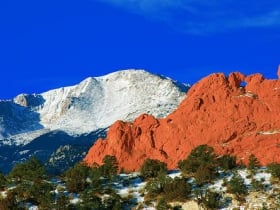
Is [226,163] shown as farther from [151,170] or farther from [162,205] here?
[162,205]

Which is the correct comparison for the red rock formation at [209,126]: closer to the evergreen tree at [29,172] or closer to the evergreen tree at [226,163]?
the evergreen tree at [226,163]

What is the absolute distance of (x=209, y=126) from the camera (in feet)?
584

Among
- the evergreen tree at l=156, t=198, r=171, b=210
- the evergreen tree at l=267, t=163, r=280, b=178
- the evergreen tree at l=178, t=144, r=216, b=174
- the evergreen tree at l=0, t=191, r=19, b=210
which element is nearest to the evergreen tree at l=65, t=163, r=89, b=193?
the evergreen tree at l=0, t=191, r=19, b=210

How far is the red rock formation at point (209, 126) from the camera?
557 ft

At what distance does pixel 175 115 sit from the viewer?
18750 cm

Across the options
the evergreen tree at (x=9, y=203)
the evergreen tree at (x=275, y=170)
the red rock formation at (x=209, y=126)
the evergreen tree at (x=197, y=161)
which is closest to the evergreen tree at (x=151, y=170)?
the evergreen tree at (x=197, y=161)

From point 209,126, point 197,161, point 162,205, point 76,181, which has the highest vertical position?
point 209,126

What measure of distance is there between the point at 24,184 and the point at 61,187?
410 cm

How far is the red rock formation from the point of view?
557 feet

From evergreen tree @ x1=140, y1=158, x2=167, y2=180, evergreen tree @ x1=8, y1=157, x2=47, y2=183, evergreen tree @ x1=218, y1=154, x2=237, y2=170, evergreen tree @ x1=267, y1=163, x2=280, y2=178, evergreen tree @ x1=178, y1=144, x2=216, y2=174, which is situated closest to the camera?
evergreen tree @ x1=267, y1=163, x2=280, y2=178

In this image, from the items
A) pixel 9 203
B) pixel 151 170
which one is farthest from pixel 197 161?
pixel 9 203

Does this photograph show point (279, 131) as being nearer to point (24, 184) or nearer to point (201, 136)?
point (201, 136)

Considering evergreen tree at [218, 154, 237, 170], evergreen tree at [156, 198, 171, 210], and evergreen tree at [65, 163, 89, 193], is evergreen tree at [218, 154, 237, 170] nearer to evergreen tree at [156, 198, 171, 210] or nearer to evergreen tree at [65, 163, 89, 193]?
evergreen tree at [156, 198, 171, 210]

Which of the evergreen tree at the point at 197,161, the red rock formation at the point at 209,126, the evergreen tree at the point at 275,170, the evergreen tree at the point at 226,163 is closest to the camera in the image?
the evergreen tree at the point at 275,170
